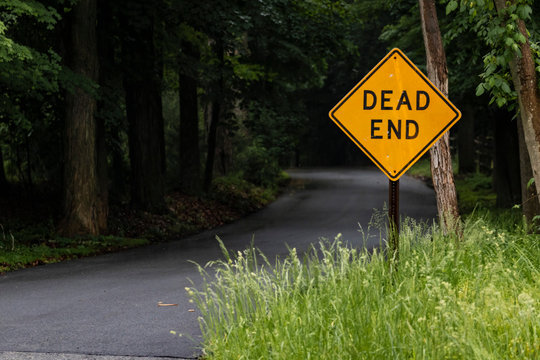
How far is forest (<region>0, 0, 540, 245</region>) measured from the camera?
37.0 ft

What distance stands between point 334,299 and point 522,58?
4.67 m

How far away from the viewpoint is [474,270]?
22.6 ft

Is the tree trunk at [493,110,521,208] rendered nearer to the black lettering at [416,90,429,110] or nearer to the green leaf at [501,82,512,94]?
the green leaf at [501,82,512,94]

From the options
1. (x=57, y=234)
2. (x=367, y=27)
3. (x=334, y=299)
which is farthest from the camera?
(x=367, y=27)

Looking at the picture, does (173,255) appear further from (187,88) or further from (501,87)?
(187,88)

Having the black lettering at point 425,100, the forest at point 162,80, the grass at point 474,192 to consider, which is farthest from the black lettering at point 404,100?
the grass at point 474,192

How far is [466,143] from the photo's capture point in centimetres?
3116

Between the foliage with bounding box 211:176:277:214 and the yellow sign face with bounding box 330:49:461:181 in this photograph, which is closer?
the yellow sign face with bounding box 330:49:461:181

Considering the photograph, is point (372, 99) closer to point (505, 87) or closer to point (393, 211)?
point (393, 211)

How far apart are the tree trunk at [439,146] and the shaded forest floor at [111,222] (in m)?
7.59

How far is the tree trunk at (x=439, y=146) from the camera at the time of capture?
989cm

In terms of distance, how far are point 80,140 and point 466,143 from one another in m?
21.8

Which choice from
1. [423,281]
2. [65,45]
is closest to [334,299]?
[423,281]

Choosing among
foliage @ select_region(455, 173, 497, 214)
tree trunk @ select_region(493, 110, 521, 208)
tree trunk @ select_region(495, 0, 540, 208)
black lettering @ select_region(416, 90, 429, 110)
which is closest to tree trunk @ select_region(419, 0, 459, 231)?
tree trunk @ select_region(495, 0, 540, 208)
